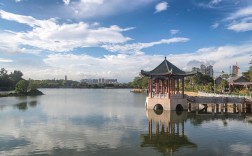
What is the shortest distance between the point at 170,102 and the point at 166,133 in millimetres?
14005

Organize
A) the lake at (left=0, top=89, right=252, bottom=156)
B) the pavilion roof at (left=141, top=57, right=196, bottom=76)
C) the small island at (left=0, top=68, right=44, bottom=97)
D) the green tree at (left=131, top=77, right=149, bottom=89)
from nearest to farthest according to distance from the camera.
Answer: the lake at (left=0, top=89, right=252, bottom=156), the pavilion roof at (left=141, top=57, right=196, bottom=76), the small island at (left=0, top=68, right=44, bottom=97), the green tree at (left=131, top=77, right=149, bottom=89)

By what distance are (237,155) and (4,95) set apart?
75.7 m

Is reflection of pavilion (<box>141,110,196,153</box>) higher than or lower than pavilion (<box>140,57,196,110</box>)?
lower

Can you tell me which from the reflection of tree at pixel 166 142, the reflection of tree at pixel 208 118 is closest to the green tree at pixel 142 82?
the reflection of tree at pixel 208 118

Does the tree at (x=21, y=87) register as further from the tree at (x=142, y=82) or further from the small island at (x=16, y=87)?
the tree at (x=142, y=82)

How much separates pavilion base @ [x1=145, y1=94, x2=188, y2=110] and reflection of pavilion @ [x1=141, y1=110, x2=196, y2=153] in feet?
6.47

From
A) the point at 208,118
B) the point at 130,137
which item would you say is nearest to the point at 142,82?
the point at 208,118

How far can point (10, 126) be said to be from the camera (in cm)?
2928

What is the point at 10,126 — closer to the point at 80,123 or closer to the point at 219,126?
the point at 80,123

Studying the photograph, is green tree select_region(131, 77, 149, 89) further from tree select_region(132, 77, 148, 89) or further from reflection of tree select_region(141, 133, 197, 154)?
reflection of tree select_region(141, 133, 197, 154)

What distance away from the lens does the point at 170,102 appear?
132 ft

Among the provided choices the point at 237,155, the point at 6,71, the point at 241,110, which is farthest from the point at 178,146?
the point at 6,71

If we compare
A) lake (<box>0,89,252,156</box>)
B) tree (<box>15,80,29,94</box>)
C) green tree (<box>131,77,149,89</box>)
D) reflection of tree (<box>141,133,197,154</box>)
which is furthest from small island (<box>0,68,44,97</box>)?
reflection of tree (<box>141,133,197,154</box>)

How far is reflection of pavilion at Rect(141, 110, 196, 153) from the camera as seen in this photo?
21.7m
